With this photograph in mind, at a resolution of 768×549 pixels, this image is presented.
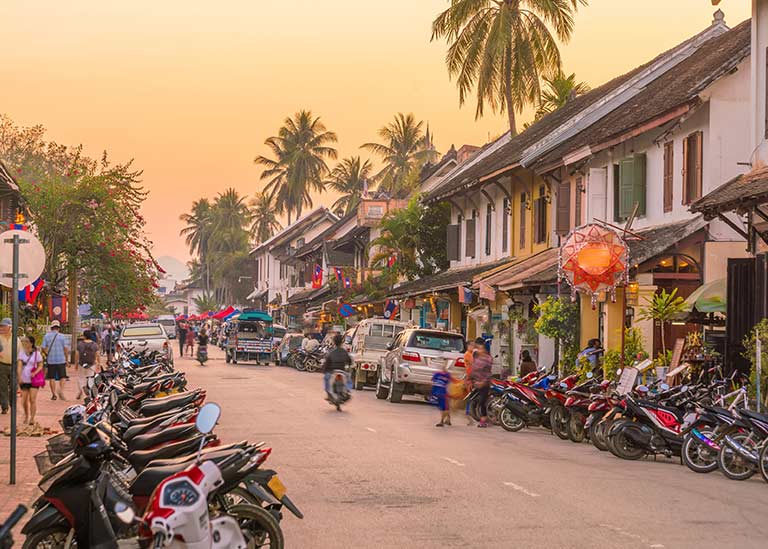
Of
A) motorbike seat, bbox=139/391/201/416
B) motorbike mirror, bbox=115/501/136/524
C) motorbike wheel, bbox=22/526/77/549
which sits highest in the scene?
motorbike seat, bbox=139/391/201/416

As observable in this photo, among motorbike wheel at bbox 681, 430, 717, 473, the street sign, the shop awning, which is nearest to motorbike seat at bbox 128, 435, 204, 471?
the street sign

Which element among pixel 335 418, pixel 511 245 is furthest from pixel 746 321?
pixel 511 245

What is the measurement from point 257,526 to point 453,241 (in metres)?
39.0

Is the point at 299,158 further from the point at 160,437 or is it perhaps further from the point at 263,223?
the point at 160,437

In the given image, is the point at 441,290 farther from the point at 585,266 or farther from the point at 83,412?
the point at 83,412

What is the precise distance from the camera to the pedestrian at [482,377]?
23406 millimetres

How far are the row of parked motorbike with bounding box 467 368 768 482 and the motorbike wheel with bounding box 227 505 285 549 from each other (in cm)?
844

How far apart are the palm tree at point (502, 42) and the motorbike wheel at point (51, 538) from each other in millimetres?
40258

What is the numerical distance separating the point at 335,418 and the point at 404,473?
9.34 m

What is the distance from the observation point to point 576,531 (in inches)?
418

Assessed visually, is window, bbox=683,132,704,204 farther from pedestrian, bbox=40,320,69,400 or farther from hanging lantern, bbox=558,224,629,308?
pedestrian, bbox=40,320,69,400

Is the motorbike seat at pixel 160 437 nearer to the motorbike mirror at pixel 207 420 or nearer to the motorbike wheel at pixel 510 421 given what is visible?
the motorbike mirror at pixel 207 420

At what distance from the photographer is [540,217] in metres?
37.2

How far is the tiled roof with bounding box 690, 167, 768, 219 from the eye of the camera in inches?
769
